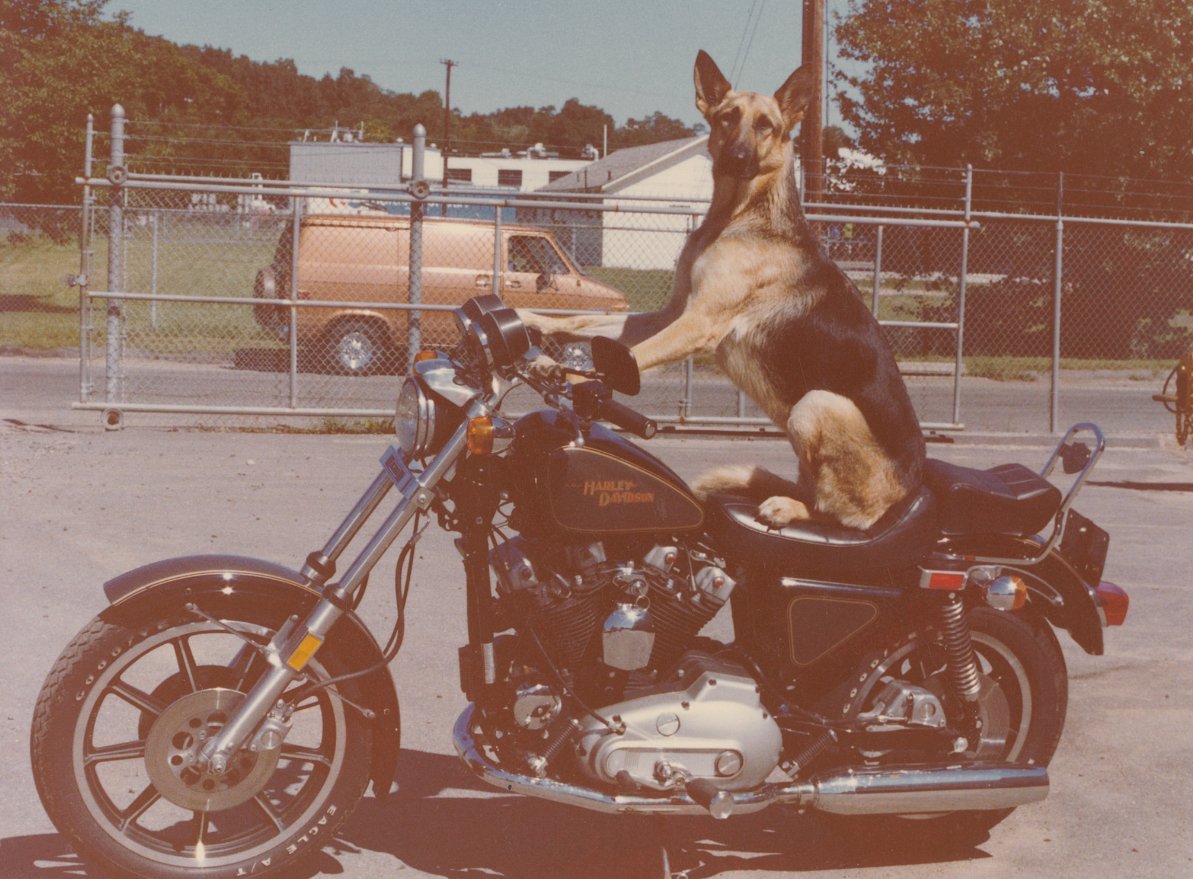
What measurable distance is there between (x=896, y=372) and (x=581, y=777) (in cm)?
154

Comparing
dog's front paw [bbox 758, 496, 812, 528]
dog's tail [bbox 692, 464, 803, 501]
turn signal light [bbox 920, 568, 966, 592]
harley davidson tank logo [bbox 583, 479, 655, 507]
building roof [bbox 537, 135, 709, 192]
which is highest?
building roof [bbox 537, 135, 709, 192]

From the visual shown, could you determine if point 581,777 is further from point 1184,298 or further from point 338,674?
point 1184,298

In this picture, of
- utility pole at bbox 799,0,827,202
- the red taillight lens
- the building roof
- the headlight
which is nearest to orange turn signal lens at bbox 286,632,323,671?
the headlight

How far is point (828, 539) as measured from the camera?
386cm

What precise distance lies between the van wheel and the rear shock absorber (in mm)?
12325

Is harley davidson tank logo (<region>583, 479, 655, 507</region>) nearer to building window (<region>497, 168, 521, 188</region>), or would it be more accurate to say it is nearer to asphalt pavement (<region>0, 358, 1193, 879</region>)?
asphalt pavement (<region>0, 358, 1193, 879</region>)

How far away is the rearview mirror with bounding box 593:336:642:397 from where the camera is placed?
11.3ft

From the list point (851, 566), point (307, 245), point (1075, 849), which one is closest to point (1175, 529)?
point (1075, 849)

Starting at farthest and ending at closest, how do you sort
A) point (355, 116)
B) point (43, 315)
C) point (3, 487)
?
point (355, 116) → point (43, 315) → point (3, 487)

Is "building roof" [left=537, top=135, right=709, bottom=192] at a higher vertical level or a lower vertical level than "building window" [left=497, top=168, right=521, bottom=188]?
lower

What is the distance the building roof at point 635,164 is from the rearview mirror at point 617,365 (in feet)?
151

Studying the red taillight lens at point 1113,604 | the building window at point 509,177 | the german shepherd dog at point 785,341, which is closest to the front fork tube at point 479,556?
the german shepherd dog at point 785,341

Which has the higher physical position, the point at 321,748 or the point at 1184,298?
the point at 1184,298

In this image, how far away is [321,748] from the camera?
3.75 meters
